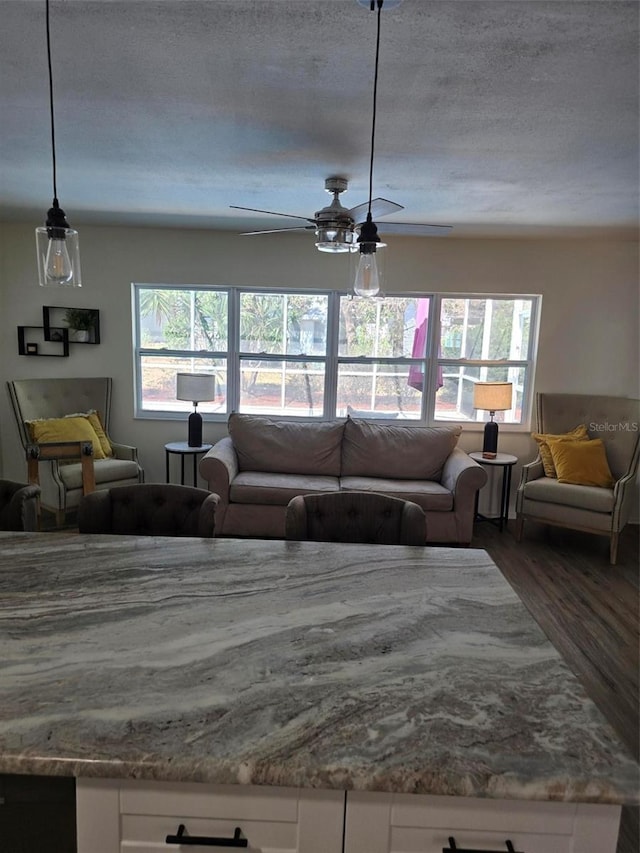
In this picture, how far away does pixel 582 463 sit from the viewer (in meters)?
4.35

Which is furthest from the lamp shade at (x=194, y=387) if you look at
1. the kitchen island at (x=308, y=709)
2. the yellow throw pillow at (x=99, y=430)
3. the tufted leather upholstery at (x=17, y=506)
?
the kitchen island at (x=308, y=709)

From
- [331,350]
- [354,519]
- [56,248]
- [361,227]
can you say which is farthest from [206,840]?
[331,350]

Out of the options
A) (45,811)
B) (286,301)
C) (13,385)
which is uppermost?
(286,301)

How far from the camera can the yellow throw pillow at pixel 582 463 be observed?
4309 mm

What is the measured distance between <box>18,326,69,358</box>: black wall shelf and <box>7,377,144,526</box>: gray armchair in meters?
0.33

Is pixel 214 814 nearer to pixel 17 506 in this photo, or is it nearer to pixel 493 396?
pixel 17 506

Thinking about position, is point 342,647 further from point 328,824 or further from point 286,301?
point 286,301

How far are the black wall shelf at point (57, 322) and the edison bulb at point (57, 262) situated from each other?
134 inches

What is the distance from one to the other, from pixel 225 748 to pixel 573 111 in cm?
251

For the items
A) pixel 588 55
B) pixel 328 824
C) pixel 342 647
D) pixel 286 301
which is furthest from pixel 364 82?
pixel 286 301

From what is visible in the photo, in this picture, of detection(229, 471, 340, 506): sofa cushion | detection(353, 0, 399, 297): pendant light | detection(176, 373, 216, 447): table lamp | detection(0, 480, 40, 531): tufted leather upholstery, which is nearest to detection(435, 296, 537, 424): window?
detection(229, 471, 340, 506): sofa cushion

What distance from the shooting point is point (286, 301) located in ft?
16.6

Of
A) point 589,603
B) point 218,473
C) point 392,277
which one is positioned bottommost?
point 589,603

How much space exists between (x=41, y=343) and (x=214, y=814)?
4819 mm
